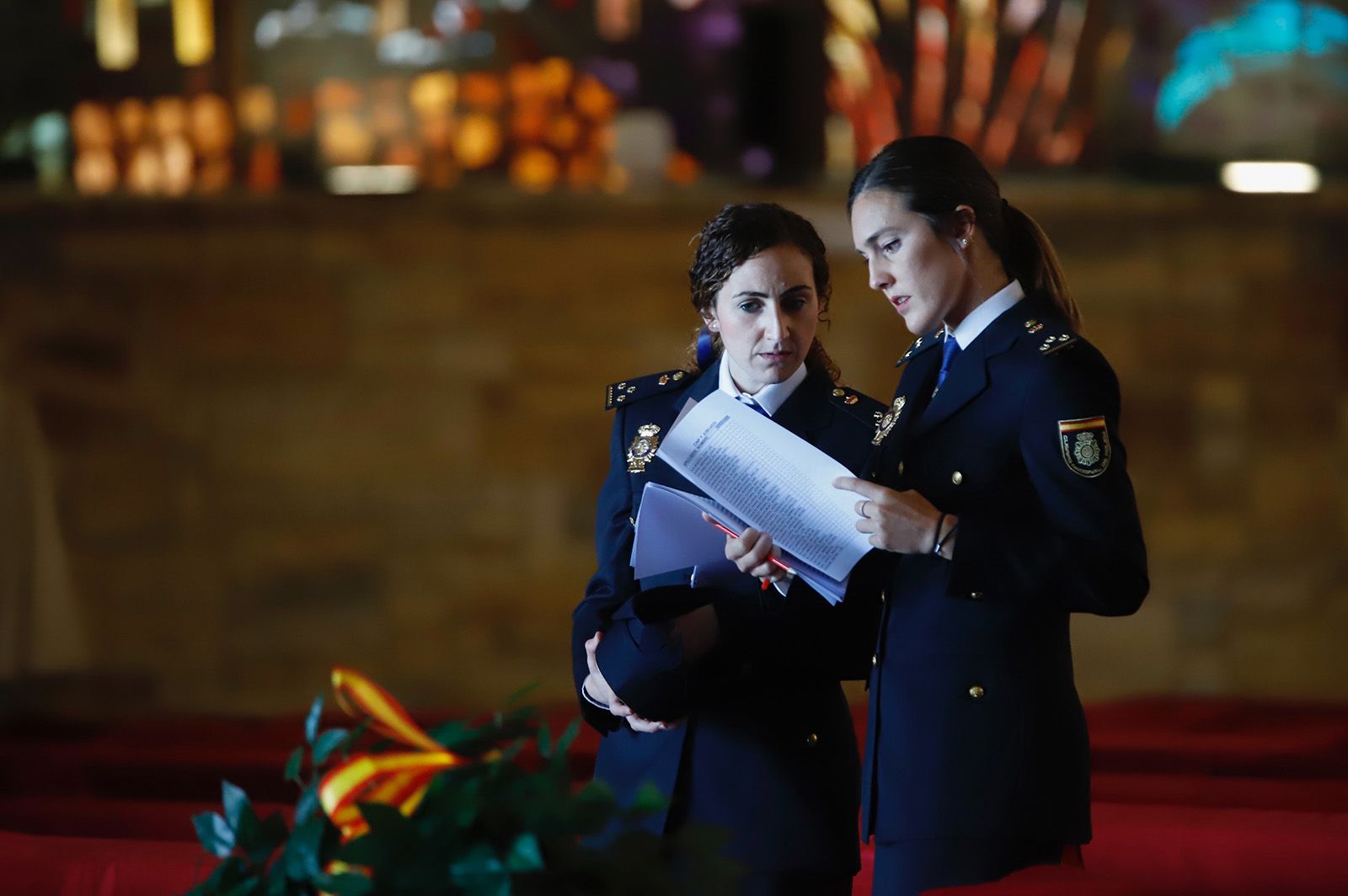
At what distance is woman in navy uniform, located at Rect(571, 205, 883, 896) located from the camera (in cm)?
164

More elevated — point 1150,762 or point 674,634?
point 674,634

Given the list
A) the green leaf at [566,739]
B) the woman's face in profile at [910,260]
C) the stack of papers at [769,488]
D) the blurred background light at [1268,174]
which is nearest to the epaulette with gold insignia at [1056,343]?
the woman's face in profile at [910,260]

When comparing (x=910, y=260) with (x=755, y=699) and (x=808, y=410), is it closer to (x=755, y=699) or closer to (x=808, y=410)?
(x=808, y=410)

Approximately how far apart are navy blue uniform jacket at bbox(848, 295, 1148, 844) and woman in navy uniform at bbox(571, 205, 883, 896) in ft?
0.27

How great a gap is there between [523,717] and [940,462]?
2.01 feet

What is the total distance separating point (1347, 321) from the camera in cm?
464

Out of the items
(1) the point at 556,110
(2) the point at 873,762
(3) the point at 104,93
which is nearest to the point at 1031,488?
(2) the point at 873,762

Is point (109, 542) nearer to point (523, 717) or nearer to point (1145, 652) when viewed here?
point (1145, 652)

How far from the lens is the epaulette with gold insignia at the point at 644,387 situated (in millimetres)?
1861

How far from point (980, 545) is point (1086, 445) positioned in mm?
141

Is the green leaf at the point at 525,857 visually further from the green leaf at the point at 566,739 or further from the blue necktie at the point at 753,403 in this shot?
the blue necktie at the point at 753,403

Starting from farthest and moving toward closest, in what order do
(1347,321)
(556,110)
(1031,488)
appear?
(556,110) → (1347,321) → (1031,488)

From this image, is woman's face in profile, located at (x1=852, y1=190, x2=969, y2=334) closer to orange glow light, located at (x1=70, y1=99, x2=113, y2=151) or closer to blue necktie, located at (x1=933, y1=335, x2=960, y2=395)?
blue necktie, located at (x1=933, y1=335, x2=960, y2=395)

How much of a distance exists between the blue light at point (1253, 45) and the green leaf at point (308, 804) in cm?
431
